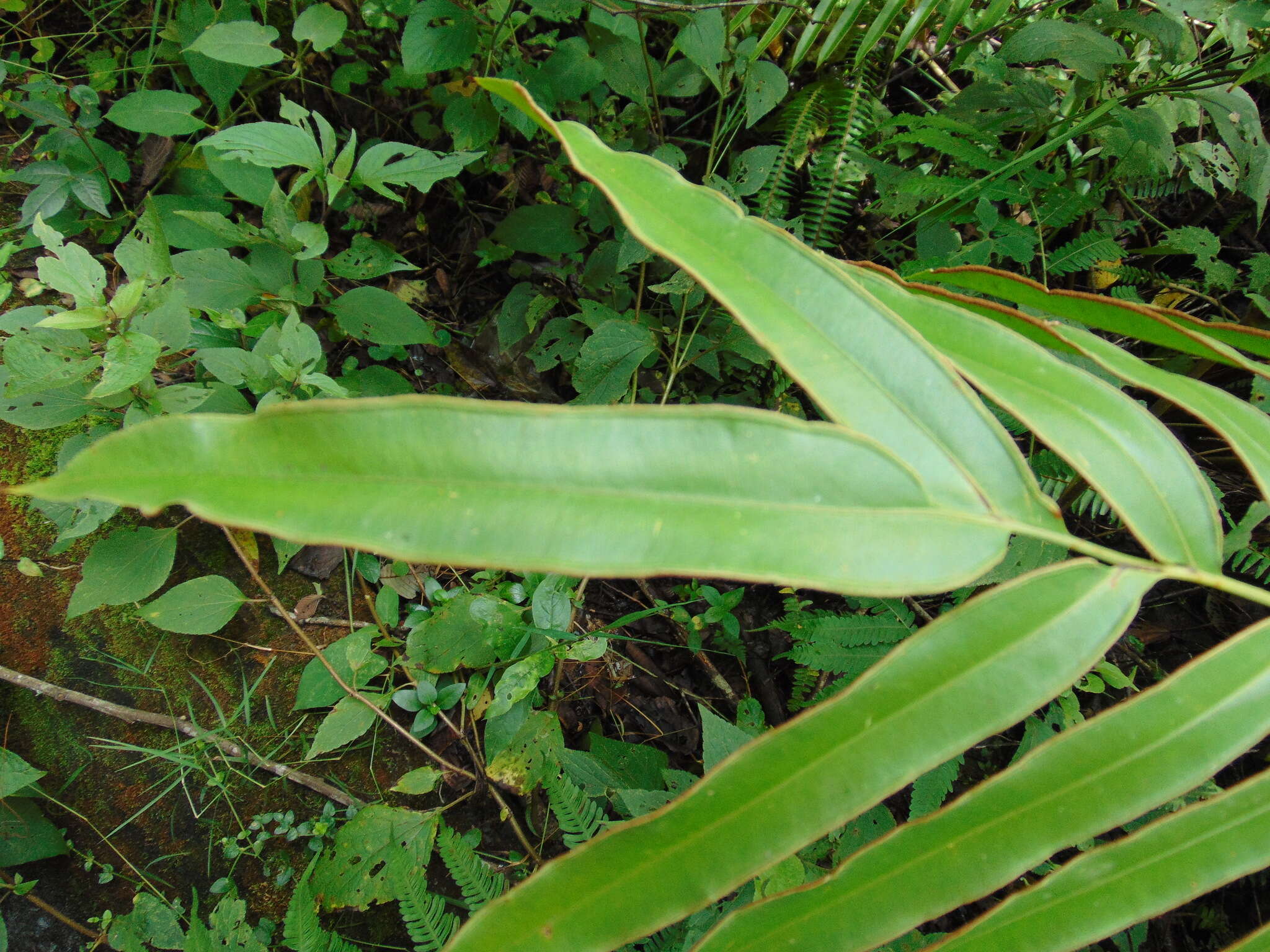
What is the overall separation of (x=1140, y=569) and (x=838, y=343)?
297 mm

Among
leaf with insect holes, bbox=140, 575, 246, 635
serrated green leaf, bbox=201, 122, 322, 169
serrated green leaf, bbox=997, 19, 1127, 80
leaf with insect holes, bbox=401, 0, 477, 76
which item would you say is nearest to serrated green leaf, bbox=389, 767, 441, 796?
leaf with insect holes, bbox=140, 575, 246, 635

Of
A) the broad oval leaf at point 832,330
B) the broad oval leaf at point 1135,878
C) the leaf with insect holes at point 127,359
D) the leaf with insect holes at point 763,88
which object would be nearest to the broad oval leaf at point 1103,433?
the broad oval leaf at point 832,330

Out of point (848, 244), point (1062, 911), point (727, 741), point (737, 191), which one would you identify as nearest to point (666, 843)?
point (1062, 911)

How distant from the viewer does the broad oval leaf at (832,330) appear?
0.52 meters

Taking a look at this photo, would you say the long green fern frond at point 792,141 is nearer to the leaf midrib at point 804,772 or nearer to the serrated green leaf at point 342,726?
the leaf midrib at point 804,772

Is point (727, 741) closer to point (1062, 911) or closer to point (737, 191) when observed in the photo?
point (1062, 911)

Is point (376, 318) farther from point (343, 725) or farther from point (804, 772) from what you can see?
point (804, 772)

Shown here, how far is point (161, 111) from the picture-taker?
1.39 m

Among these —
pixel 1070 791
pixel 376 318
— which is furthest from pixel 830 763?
pixel 376 318

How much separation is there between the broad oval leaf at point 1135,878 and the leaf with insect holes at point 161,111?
1.77 meters

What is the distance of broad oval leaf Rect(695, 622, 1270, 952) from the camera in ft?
1.81

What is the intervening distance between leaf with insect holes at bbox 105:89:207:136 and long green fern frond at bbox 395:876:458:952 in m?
1.44

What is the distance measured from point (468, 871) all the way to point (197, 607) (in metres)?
0.65

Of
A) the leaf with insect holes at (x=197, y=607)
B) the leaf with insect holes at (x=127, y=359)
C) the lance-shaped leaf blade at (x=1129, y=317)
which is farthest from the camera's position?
the leaf with insect holes at (x=197, y=607)
